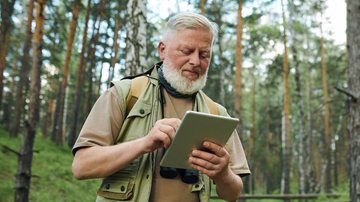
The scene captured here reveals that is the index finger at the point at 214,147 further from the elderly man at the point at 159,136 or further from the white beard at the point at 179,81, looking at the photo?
the white beard at the point at 179,81

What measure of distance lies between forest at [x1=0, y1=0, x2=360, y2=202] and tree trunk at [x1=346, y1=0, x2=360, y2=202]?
0.01m

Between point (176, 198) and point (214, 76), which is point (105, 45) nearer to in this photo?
point (214, 76)

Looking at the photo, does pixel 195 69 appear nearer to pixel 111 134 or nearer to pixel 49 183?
pixel 111 134

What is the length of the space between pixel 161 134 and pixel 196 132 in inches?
5.5

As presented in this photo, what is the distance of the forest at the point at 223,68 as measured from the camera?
657 centimetres

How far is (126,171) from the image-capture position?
187 cm

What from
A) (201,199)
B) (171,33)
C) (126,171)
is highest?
Result: (171,33)

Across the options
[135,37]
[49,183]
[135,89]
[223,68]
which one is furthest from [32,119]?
[223,68]

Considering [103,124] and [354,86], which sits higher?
[354,86]

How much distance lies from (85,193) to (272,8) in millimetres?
15749

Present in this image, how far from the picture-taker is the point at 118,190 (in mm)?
1828

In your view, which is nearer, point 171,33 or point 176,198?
point 176,198

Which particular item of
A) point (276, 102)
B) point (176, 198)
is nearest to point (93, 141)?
point (176, 198)

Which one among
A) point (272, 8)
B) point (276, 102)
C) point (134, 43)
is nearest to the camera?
point (134, 43)
